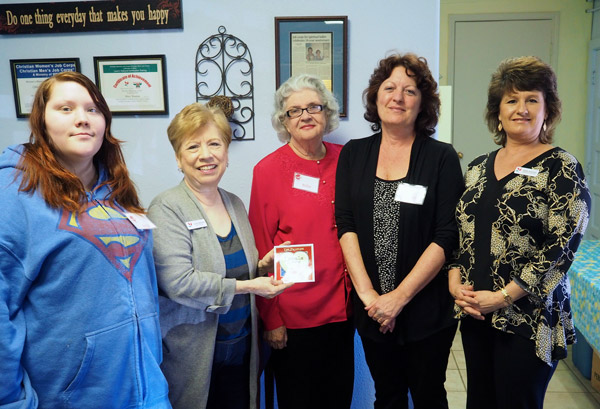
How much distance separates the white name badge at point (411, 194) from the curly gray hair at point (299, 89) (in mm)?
447

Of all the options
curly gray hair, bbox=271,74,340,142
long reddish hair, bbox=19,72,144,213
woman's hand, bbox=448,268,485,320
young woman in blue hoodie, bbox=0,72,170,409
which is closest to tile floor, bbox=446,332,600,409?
woman's hand, bbox=448,268,485,320

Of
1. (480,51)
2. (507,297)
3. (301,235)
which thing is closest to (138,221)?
(301,235)

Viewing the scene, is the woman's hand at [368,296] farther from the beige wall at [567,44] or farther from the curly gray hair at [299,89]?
the beige wall at [567,44]

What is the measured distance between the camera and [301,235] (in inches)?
73.8

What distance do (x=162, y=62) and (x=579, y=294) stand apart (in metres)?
2.70

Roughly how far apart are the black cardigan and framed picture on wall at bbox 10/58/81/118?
1642 mm

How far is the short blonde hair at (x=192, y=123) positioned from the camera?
5.27 feet

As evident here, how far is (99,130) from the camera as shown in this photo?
1.29 meters

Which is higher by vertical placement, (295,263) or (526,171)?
(526,171)

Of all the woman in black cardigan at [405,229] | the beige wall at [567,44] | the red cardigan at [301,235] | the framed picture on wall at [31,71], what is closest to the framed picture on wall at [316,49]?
the woman in black cardigan at [405,229]

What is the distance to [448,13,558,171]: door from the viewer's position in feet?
15.2

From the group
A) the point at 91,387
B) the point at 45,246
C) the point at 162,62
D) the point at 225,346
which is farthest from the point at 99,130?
the point at 162,62

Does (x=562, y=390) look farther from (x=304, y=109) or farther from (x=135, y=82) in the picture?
(x=135, y=82)

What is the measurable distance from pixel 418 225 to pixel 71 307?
1210 mm
